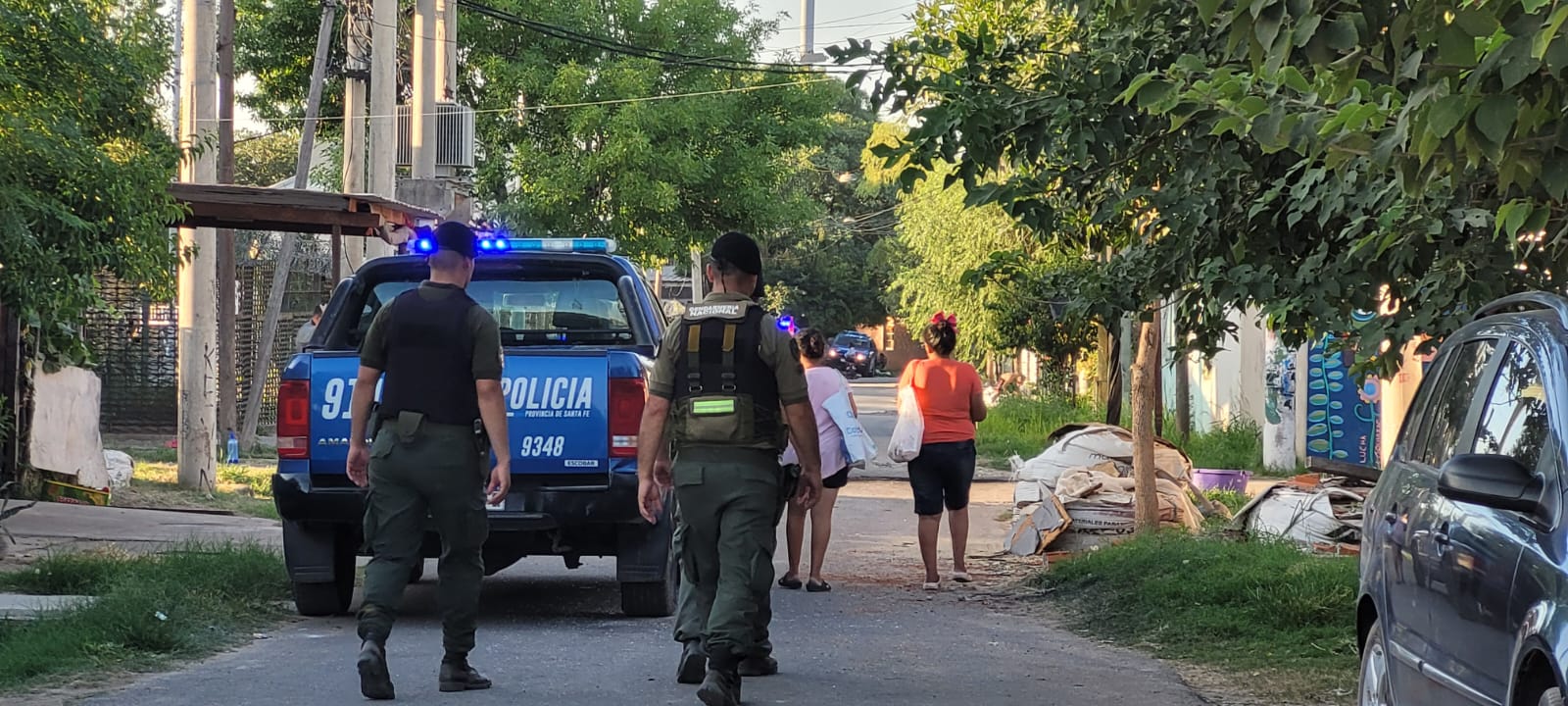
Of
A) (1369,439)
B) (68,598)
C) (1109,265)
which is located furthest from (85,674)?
(1369,439)

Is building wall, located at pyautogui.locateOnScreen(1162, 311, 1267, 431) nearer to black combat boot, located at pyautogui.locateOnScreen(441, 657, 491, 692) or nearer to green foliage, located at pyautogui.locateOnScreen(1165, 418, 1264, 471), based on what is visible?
green foliage, located at pyautogui.locateOnScreen(1165, 418, 1264, 471)

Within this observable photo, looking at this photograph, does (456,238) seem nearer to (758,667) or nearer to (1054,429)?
(758,667)

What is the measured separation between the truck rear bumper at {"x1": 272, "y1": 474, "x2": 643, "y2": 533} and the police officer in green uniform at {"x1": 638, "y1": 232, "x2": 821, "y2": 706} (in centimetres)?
168

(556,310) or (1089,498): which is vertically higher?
(556,310)

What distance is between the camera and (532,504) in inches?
342

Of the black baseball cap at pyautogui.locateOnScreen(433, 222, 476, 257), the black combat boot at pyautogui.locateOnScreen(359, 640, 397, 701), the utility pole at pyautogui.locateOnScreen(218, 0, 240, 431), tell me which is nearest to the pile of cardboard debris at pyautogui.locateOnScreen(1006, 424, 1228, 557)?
the black baseball cap at pyautogui.locateOnScreen(433, 222, 476, 257)

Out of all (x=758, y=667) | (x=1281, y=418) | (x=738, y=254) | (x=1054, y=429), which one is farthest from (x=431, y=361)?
(x=1054, y=429)

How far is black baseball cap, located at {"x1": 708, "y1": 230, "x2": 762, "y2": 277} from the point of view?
705 centimetres

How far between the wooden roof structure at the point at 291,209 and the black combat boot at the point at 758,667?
760cm

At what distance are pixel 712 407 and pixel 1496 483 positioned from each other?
10.8 ft

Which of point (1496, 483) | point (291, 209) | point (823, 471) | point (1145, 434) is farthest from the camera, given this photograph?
point (291, 209)

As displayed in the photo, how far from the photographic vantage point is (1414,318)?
720 centimetres

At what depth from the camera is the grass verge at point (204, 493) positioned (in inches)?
639

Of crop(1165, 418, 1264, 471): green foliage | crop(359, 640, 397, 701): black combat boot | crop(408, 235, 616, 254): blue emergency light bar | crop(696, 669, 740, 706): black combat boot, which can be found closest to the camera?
crop(696, 669, 740, 706): black combat boot
